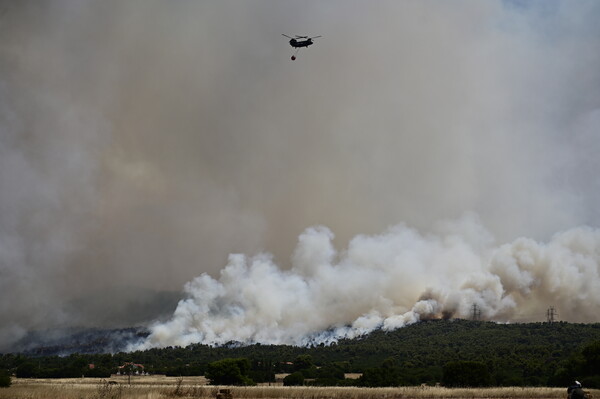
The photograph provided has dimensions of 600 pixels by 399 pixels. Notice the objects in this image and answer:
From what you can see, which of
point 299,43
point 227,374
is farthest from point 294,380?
point 299,43

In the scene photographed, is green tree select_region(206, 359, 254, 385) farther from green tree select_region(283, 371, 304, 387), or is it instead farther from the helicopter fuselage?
the helicopter fuselage

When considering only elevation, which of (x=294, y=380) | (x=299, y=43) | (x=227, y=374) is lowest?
(x=294, y=380)

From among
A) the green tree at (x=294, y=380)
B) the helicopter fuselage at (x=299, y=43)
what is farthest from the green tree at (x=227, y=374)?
the helicopter fuselage at (x=299, y=43)

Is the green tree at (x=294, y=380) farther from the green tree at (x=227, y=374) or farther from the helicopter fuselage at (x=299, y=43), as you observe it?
the helicopter fuselage at (x=299, y=43)

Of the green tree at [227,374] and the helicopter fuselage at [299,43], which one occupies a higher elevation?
the helicopter fuselage at [299,43]

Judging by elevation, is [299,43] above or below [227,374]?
above

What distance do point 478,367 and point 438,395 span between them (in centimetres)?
3001

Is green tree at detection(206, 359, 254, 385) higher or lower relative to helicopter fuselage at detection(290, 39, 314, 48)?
lower

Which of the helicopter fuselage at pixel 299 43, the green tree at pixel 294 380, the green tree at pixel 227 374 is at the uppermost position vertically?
the helicopter fuselage at pixel 299 43

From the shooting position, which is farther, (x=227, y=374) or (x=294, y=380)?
(x=294, y=380)

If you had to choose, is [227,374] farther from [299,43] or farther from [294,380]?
[299,43]

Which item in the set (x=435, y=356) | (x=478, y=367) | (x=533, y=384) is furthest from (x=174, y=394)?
(x=435, y=356)

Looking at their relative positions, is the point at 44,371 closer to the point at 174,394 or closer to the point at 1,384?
the point at 1,384

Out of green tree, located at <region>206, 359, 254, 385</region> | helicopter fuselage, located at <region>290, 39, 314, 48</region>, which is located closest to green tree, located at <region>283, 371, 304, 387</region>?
green tree, located at <region>206, 359, 254, 385</region>
